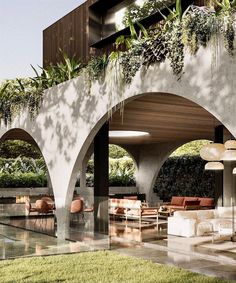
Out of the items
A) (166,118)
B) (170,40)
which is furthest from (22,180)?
(170,40)

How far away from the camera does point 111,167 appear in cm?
2827

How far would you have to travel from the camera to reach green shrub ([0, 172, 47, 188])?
23373mm

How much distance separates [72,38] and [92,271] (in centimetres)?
1052

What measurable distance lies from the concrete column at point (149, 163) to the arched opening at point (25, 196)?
449 cm

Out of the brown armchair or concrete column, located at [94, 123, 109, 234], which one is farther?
concrete column, located at [94, 123, 109, 234]

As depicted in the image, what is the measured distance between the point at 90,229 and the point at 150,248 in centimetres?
171

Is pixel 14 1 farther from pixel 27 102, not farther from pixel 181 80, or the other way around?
pixel 181 80

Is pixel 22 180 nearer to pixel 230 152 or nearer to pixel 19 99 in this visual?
pixel 19 99

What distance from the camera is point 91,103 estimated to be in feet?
37.6

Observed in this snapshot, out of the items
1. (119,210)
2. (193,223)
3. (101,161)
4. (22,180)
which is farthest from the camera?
(22,180)

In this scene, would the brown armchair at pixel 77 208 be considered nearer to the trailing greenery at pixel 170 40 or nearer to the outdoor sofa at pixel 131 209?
the outdoor sofa at pixel 131 209

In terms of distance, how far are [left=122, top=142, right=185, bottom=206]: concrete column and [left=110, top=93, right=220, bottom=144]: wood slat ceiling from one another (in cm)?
237

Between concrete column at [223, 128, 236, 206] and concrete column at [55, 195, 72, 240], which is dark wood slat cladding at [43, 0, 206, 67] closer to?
concrete column at [55, 195, 72, 240]

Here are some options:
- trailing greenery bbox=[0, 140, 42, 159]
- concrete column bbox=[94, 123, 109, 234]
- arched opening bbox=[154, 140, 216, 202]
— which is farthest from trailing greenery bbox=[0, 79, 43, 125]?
trailing greenery bbox=[0, 140, 42, 159]
